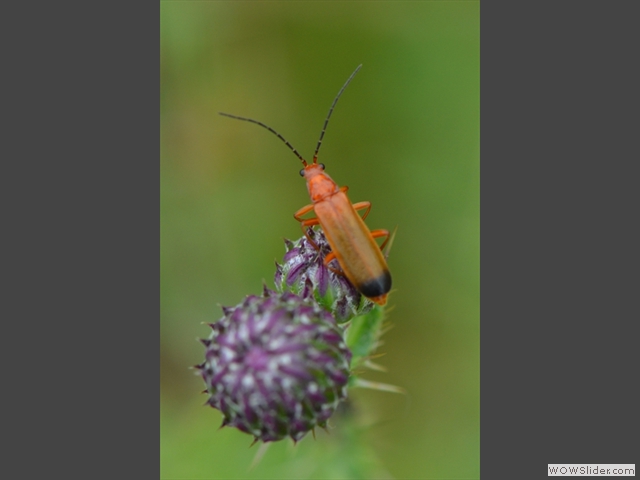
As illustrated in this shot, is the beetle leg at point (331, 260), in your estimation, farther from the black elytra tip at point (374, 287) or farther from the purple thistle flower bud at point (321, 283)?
the black elytra tip at point (374, 287)

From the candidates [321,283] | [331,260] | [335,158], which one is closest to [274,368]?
[321,283]

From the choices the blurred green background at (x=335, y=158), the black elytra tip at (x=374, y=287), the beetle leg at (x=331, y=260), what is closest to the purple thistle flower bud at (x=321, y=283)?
the beetle leg at (x=331, y=260)

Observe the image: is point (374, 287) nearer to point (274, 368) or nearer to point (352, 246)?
point (352, 246)

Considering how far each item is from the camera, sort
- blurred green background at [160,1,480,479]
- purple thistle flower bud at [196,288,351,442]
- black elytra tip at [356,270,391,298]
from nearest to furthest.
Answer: purple thistle flower bud at [196,288,351,442], black elytra tip at [356,270,391,298], blurred green background at [160,1,480,479]

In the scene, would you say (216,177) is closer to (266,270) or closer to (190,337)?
(266,270)

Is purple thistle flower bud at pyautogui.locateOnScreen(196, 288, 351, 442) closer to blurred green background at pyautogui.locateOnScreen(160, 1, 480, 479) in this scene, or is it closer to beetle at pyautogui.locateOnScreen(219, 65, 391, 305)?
beetle at pyautogui.locateOnScreen(219, 65, 391, 305)

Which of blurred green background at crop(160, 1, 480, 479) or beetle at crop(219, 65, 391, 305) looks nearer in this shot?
beetle at crop(219, 65, 391, 305)

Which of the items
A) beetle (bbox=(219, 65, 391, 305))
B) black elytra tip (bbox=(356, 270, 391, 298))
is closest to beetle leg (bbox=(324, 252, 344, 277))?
beetle (bbox=(219, 65, 391, 305))
